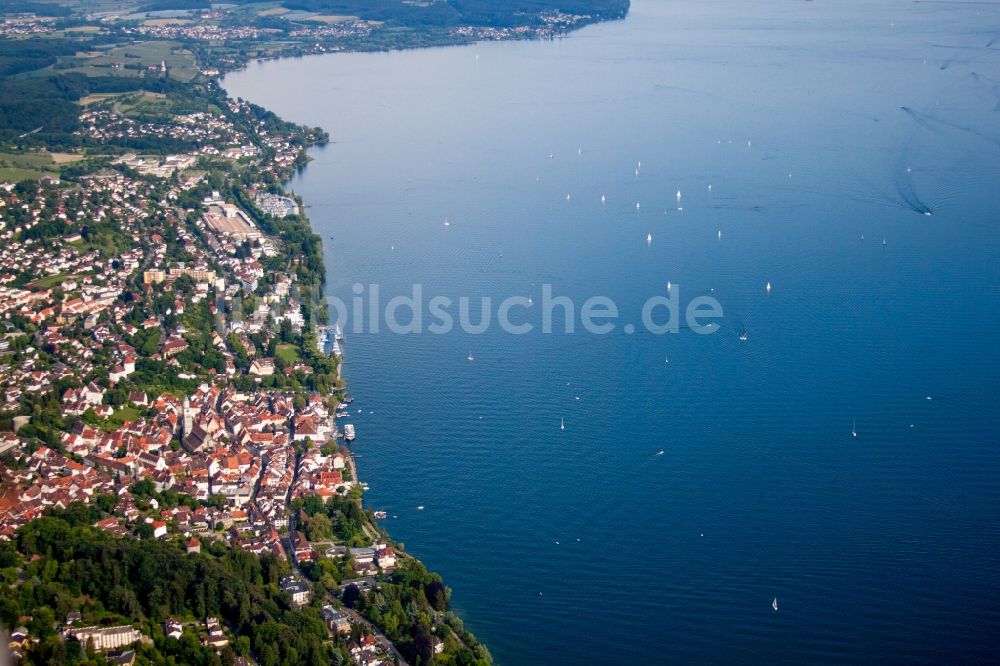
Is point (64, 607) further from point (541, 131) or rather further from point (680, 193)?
point (541, 131)

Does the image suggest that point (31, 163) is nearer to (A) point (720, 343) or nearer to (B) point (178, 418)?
(B) point (178, 418)

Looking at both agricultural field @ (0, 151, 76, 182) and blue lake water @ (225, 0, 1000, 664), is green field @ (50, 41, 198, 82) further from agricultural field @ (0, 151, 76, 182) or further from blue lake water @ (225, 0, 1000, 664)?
agricultural field @ (0, 151, 76, 182)

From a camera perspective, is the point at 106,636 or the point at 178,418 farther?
the point at 178,418

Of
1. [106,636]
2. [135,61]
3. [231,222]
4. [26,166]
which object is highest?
[135,61]

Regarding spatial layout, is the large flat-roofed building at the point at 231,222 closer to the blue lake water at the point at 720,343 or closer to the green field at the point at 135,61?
the blue lake water at the point at 720,343

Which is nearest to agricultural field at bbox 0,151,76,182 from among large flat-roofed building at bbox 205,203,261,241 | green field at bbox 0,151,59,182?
green field at bbox 0,151,59,182

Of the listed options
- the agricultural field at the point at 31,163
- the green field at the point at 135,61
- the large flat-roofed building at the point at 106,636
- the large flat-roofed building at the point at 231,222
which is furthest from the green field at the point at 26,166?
the large flat-roofed building at the point at 106,636

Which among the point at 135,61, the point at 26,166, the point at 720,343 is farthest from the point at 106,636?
the point at 135,61
